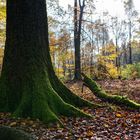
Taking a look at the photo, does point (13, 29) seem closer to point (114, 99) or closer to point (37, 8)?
point (37, 8)

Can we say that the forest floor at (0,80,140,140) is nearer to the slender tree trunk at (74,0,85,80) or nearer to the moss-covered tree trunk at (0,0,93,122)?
the moss-covered tree trunk at (0,0,93,122)

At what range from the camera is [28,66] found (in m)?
10.3

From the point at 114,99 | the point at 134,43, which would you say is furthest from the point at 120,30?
the point at 114,99

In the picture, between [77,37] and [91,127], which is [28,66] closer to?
[91,127]

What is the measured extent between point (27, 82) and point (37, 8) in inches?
97.6

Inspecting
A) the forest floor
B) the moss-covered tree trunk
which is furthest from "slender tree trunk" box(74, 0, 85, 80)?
the forest floor

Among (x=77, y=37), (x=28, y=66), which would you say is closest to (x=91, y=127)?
(x=28, y=66)

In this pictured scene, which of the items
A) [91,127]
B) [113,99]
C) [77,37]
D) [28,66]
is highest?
[77,37]

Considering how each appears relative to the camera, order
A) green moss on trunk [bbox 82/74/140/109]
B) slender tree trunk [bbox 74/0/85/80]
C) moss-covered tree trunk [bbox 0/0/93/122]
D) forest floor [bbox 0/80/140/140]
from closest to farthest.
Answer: forest floor [bbox 0/80/140/140]
moss-covered tree trunk [bbox 0/0/93/122]
green moss on trunk [bbox 82/74/140/109]
slender tree trunk [bbox 74/0/85/80]

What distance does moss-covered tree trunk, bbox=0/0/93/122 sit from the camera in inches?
392

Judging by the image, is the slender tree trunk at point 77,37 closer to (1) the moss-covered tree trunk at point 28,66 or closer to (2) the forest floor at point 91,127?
(1) the moss-covered tree trunk at point 28,66

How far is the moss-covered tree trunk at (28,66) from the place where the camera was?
995cm

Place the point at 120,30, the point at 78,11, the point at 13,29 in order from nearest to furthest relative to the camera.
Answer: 1. the point at 13,29
2. the point at 78,11
3. the point at 120,30

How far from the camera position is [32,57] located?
34.3 feet
